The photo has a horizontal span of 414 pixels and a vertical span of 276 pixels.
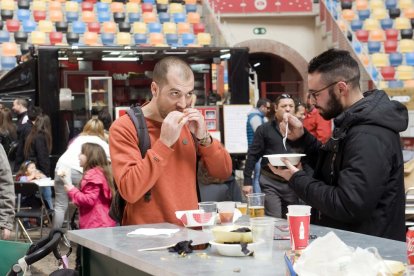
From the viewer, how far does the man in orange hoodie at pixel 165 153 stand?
10.8ft

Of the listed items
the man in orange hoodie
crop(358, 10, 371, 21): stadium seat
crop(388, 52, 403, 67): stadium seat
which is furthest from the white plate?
crop(358, 10, 371, 21): stadium seat

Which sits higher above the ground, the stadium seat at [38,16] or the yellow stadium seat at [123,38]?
the stadium seat at [38,16]

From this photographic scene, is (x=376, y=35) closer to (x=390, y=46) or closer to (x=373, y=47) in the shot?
(x=373, y=47)

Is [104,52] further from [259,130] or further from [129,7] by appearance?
[129,7]

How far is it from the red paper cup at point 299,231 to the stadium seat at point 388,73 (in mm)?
16574

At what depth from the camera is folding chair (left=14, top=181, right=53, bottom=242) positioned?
8.04 m

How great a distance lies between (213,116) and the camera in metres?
12.1

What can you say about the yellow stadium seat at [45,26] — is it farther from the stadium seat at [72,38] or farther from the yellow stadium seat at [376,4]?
the yellow stadium seat at [376,4]

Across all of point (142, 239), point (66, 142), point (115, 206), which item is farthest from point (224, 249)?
point (66, 142)

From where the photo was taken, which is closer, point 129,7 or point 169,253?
point 169,253

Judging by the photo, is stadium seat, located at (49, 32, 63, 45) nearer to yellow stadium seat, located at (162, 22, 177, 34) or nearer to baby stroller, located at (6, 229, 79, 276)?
yellow stadium seat, located at (162, 22, 177, 34)

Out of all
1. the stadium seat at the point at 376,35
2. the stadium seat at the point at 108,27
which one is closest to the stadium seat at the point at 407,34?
the stadium seat at the point at 376,35

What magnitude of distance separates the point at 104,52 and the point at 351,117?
9.29 meters

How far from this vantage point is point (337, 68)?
3289 mm
